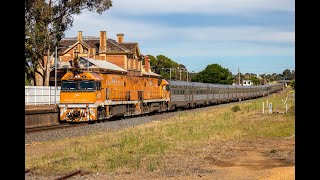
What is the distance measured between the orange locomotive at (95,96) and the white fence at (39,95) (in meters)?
7.03

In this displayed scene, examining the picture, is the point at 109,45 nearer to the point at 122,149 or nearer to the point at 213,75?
the point at 213,75

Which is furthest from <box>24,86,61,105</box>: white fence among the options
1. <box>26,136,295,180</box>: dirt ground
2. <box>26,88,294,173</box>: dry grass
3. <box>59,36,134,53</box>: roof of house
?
<box>59,36,134,53</box>: roof of house

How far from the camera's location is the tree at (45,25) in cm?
3941

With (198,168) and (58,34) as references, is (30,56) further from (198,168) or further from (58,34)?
(198,168)

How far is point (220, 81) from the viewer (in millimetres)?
125938

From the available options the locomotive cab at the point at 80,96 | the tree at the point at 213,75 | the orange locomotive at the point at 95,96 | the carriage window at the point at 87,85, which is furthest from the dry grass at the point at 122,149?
the tree at the point at 213,75

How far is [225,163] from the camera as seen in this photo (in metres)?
13.6

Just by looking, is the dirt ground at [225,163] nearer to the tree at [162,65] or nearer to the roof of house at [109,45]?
the roof of house at [109,45]

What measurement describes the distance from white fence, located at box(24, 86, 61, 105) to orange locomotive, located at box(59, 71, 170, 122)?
7031mm

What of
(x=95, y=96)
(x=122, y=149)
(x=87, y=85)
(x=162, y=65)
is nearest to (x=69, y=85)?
(x=87, y=85)

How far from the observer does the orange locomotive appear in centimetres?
2659

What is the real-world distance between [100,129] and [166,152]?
900 cm
